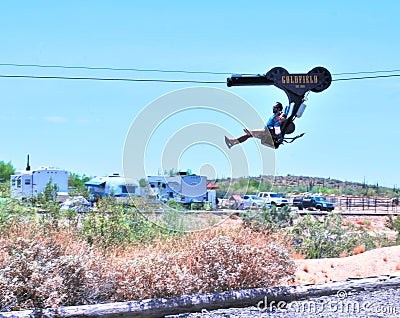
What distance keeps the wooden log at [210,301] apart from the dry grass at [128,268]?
0.23 m

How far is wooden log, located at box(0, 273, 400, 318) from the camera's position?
7.67 m

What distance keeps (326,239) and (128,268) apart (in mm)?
7997

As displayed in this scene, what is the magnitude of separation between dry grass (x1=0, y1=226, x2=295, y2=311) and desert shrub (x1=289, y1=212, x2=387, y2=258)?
5.12m

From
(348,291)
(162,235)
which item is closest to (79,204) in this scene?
(162,235)

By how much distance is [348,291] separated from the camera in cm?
966

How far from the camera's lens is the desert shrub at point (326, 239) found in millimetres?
14832

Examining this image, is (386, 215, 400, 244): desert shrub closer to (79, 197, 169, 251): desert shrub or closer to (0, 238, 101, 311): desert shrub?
(79, 197, 169, 251): desert shrub

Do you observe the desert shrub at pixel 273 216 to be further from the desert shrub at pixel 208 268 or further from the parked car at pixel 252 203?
the desert shrub at pixel 208 268

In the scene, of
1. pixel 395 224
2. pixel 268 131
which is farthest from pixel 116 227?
pixel 395 224

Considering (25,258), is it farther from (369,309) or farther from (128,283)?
(369,309)

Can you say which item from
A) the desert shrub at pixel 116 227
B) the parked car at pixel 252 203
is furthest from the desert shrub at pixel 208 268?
the parked car at pixel 252 203

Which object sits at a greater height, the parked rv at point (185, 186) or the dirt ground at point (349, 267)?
the parked rv at point (185, 186)

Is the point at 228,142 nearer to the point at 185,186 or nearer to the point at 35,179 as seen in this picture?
the point at 185,186

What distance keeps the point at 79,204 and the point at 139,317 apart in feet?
19.8
